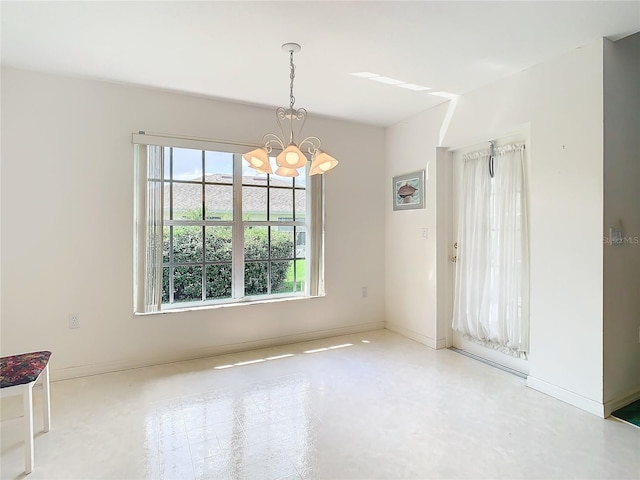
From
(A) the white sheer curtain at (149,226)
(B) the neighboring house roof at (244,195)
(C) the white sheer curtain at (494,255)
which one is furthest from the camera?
(B) the neighboring house roof at (244,195)

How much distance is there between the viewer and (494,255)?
3.23m

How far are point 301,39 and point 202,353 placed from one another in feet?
9.60

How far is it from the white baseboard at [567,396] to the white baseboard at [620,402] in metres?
0.05

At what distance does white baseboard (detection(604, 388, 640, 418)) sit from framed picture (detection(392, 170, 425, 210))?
2272 mm

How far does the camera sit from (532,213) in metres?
2.76

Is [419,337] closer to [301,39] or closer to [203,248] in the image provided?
[203,248]

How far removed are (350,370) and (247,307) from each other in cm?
125

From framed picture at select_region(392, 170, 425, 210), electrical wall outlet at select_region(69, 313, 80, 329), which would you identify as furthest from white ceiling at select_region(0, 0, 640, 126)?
electrical wall outlet at select_region(69, 313, 80, 329)

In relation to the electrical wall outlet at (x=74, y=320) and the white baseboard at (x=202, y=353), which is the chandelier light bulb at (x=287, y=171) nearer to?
the white baseboard at (x=202, y=353)

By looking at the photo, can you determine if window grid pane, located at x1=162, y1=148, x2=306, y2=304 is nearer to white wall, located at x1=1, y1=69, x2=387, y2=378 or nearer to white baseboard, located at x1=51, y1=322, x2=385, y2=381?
white wall, located at x1=1, y1=69, x2=387, y2=378

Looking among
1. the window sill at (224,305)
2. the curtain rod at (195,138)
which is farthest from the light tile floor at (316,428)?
the curtain rod at (195,138)

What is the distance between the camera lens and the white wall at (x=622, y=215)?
2.36m

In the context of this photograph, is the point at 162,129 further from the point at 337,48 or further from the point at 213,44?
the point at 337,48

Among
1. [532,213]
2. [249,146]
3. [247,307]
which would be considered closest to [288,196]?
[249,146]
